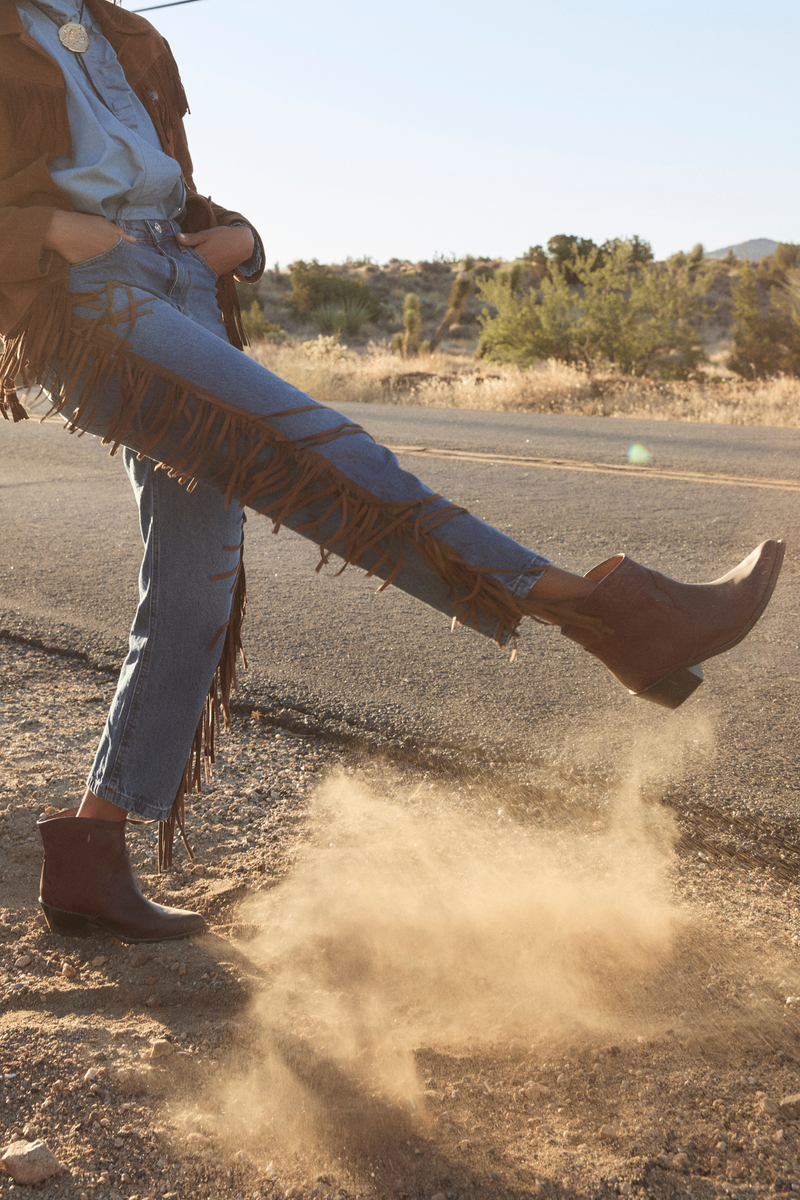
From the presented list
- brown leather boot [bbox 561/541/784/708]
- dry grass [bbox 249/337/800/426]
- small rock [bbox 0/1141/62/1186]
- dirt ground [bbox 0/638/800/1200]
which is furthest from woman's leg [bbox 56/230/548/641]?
dry grass [bbox 249/337/800/426]

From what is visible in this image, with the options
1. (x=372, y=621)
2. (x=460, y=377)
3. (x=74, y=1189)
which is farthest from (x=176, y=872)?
(x=460, y=377)

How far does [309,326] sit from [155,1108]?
37993mm

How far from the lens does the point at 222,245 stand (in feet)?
5.84

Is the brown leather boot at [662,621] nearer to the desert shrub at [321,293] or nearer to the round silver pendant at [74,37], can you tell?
the round silver pendant at [74,37]

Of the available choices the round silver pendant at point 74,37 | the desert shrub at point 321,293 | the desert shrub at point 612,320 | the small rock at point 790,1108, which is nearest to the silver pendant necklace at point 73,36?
the round silver pendant at point 74,37

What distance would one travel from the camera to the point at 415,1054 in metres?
1.46

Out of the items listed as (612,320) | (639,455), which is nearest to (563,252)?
(612,320)

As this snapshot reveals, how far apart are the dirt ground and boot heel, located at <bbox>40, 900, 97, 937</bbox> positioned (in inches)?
0.9

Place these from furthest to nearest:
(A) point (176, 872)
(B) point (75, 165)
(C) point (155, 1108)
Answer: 1. (A) point (176, 872)
2. (B) point (75, 165)
3. (C) point (155, 1108)

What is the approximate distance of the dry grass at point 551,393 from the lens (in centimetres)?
1238

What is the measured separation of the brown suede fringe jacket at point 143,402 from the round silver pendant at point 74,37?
96 millimetres

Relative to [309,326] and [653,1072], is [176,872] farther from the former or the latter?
[309,326]

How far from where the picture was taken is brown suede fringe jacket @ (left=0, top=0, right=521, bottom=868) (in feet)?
4.88

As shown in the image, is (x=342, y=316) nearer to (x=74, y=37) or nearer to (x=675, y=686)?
(x=74, y=37)
